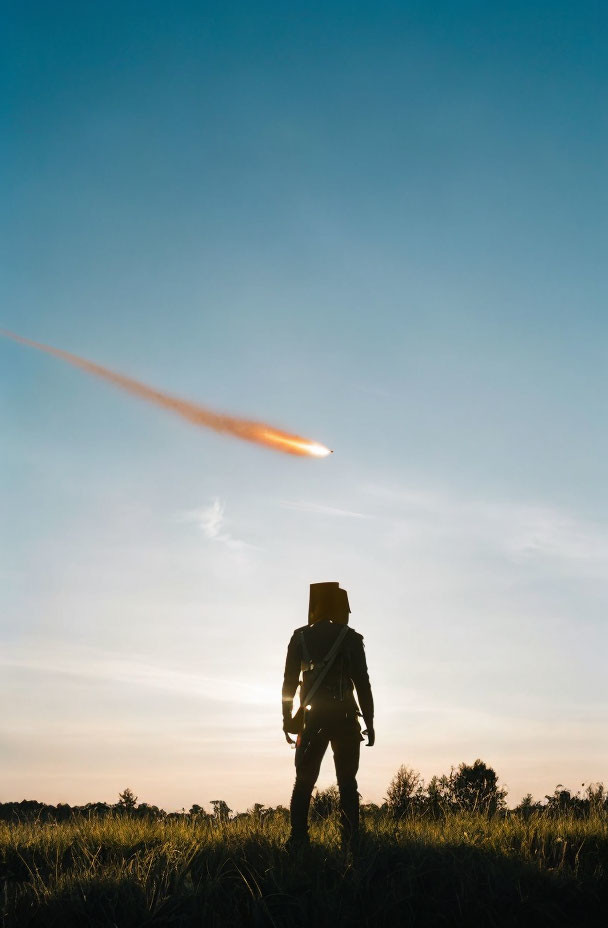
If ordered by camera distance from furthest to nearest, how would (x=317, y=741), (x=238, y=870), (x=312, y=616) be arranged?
(x=312, y=616), (x=317, y=741), (x=238, y=870)

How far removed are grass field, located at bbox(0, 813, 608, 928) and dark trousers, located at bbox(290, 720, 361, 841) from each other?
31cm

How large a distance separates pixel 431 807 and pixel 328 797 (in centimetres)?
153

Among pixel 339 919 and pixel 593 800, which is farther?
pixel 593 800

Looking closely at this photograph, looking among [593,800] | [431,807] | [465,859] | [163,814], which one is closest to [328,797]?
[431,807]

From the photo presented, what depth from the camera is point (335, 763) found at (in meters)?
8.65

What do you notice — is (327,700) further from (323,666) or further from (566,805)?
(566,805)

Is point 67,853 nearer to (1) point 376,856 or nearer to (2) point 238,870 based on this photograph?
(2) point 238,870

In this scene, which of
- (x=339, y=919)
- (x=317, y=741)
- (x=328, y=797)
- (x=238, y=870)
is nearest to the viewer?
(x=339, y=919)

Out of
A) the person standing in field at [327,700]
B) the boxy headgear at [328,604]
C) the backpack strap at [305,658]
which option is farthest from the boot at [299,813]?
the boxy headgear at [328,604]

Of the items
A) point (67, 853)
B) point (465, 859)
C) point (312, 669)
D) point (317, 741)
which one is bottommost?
point (67, 853)

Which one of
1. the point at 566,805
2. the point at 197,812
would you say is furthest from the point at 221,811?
the point at 566,805

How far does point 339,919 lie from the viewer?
5.94m

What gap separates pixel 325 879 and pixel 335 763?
1.92m

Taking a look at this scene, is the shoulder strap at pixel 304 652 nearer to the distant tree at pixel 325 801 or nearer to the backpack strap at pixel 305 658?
the backpack strap at pixel 305 658
